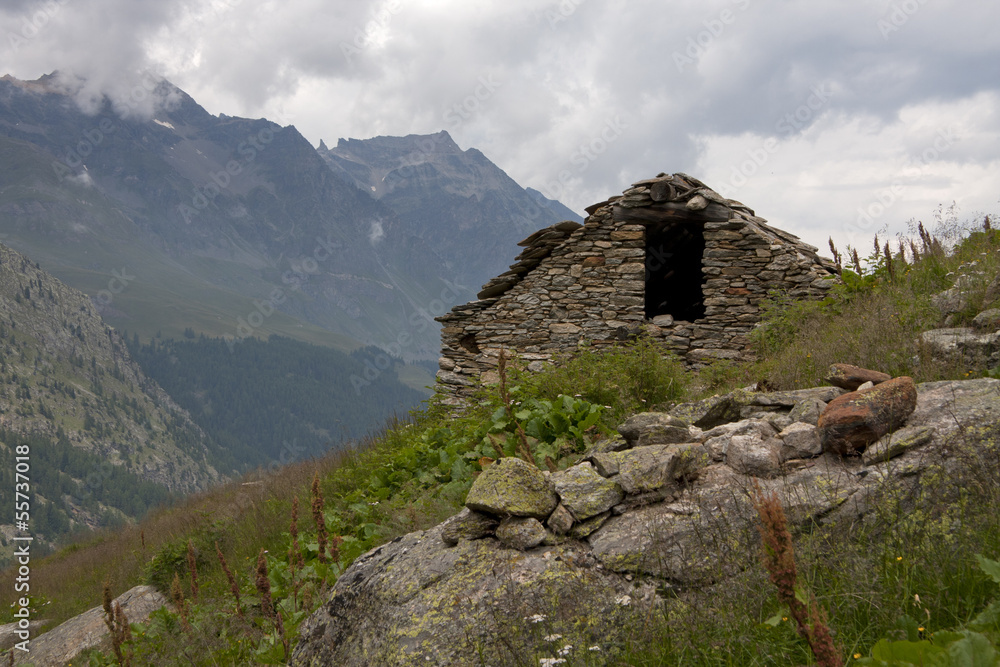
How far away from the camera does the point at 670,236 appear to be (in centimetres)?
1196

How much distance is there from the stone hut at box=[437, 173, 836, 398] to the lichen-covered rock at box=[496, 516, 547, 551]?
663 cm

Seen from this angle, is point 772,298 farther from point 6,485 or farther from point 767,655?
point 6,485

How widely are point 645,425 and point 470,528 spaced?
150 centimetres

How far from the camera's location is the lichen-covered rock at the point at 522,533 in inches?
120

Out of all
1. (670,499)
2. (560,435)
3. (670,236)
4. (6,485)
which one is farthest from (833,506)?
(6,485)

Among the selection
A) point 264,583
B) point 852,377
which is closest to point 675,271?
point 852,377

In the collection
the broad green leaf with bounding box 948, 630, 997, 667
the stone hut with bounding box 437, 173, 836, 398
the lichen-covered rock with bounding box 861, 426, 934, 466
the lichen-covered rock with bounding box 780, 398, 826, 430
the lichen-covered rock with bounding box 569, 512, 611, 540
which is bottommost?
the broad green leaf with bounding box 948, 630, 997, 667

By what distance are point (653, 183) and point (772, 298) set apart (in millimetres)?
2928

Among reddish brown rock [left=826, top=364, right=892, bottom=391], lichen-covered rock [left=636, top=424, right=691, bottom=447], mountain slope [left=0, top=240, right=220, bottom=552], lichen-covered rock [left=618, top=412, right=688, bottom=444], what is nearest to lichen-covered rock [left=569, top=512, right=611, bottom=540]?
lichen-covered rock [left=636, top=424, right=691, bottom=447]

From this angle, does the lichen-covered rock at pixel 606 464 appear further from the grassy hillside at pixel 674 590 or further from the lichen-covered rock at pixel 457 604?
the grassy hillside at pixel 674 590

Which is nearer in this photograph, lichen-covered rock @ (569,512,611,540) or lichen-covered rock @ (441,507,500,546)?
lichen-covered rock @ (569,512,611,540)

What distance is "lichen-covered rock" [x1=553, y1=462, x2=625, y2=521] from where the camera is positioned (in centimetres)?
318

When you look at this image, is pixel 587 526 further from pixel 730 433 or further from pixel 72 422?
pixel 72 422

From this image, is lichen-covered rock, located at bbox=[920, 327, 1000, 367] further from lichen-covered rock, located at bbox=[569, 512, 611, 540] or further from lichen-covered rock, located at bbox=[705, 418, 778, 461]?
lichen-covered rock, located at bbox=[569, 512, 611, 540]
